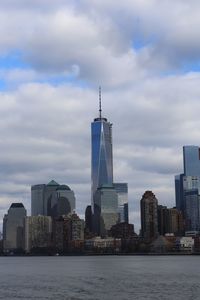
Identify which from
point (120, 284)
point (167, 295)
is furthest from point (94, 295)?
point (120, 284)

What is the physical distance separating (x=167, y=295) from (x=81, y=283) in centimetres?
2956

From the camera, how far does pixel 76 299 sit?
92.5 meters

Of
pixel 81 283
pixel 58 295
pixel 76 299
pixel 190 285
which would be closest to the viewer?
pixel 76 299

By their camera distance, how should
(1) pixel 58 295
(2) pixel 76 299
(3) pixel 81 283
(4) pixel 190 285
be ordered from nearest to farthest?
1. (2) pixel 76 299
2. (1) pixel 58 295
3. (4) pixel 190 285
4. (3) pixel 81 283

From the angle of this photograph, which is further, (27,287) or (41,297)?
(27,287)

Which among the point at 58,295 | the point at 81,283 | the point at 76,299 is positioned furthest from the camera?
the point at 81,283

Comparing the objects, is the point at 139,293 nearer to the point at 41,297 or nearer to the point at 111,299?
the point at 111,299

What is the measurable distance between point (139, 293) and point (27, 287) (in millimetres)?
25716

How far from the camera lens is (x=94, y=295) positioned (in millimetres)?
97938

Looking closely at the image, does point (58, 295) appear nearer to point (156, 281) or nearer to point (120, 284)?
point (120, 284)

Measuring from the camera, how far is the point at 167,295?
98.2m

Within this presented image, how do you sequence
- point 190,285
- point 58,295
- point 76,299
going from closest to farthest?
point 76,299, point 58,295, point 190,285

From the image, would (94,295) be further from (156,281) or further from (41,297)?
(156,281)

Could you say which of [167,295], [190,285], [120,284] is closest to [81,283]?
[120,284]
